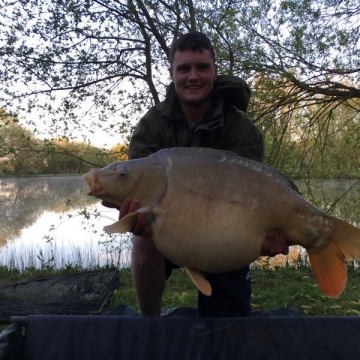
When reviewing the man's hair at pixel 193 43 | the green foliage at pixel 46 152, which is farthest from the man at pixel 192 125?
the green foliage at pixel 46 152

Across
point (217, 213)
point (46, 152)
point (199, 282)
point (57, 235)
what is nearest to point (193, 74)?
point (217, 213)

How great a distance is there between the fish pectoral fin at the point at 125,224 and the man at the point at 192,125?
0.39 meters

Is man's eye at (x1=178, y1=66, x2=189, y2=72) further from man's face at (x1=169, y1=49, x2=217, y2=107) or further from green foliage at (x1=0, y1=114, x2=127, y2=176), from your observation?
green foliage at (x1=0, y1=114, x2=127, y2=176)

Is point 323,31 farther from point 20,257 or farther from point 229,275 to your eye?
point 20,257

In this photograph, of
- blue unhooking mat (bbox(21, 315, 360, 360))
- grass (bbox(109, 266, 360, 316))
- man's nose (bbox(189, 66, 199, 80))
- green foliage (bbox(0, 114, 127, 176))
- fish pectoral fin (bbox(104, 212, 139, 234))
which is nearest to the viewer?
fish pectoral fin (bbox(104, 212, 139, 234))

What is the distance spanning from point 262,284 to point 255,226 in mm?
1967

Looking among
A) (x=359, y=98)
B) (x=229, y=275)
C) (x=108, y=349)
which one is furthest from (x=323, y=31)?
(x=108, y=349)

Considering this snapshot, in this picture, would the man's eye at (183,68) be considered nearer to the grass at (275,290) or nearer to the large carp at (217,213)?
the large carp at (217,213)

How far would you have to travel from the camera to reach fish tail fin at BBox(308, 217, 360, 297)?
1059 millimetres

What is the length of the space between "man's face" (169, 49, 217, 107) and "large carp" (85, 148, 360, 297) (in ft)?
1.25

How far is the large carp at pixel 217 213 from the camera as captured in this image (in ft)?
3.43

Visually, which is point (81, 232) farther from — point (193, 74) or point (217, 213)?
point (217, 213)

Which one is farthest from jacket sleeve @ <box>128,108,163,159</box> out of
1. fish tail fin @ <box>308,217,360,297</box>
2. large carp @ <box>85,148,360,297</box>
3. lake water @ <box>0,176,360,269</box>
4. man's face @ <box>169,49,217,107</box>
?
lake water @ <box>0,176,360,269</box>

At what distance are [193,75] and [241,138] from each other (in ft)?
0.88
